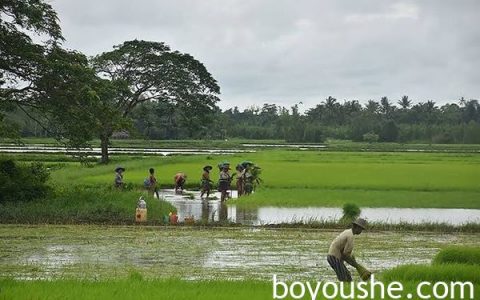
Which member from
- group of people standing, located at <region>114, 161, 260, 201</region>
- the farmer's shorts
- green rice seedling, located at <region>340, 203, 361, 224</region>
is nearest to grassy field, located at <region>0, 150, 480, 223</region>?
group of people standing, located at <region>114, 161, 260, 201</region>

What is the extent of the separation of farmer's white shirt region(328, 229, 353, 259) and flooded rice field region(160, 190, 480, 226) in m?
9.11

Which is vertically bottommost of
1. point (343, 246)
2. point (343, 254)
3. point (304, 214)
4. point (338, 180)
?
point (304, 214)

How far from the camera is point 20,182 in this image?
20578 millimetres

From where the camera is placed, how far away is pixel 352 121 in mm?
115062

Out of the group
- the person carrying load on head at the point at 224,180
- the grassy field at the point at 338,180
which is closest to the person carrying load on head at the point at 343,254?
the grassy field at the point at 338,180

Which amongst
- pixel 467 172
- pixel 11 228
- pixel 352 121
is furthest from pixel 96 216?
pixel 352 121

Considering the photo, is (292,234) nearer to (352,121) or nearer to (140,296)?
(140,296)

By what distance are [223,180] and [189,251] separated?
10.8 meters

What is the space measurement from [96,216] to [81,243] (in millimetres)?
3975

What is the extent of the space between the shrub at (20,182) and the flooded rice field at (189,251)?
7.36ft

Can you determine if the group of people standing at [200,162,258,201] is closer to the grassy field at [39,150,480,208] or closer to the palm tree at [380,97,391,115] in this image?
the grassy field at [39,150,480,208]

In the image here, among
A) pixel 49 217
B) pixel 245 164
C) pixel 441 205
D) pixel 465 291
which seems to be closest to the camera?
pixel 465 291

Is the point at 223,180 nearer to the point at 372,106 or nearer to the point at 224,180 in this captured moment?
the point at 224,180

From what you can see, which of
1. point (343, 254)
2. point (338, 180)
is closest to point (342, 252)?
point (343, 254)
